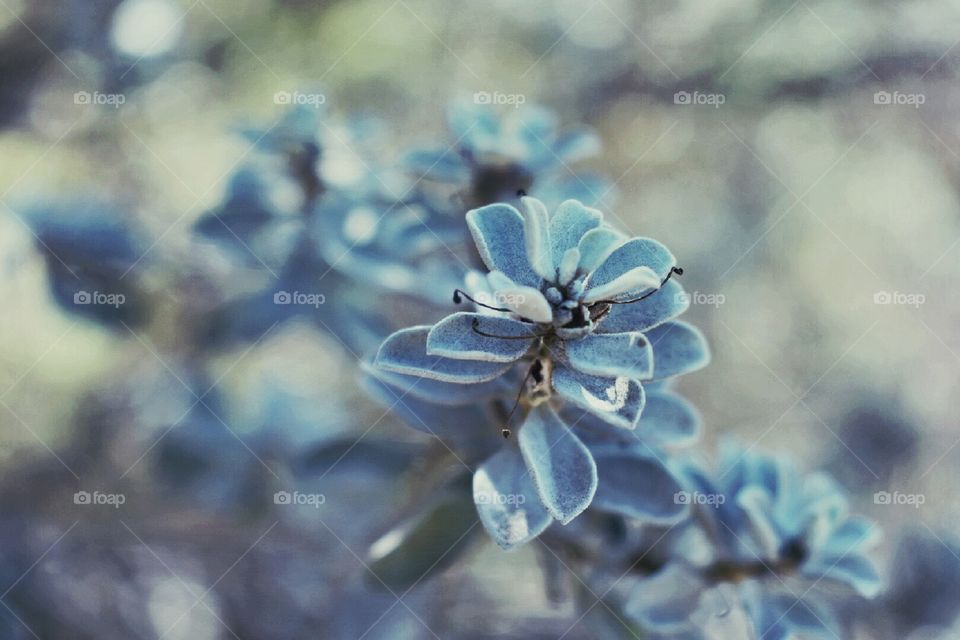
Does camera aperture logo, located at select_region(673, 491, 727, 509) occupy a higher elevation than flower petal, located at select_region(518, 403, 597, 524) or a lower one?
lower

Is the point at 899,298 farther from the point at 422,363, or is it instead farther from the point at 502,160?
the point at 422,363

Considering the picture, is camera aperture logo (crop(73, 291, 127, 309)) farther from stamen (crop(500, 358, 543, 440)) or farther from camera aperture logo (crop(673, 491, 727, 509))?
camera aperture logo (crop(673, 491, 727, 509))

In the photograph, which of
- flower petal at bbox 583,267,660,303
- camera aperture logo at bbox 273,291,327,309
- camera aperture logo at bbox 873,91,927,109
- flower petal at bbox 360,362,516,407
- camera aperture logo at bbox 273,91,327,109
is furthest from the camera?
camera aperture logo at bbox 873,91,927,109

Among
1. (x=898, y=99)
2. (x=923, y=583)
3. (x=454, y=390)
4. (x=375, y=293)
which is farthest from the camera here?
(x=898, y=99)

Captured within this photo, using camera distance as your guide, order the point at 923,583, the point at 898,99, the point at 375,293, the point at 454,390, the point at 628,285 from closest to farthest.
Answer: the point at 628,285 < the point at 454,390 < the point at 375,293 < the point at 923,583 < the point at 898,99

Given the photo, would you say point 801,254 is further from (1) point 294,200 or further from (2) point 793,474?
(1) point 294,200

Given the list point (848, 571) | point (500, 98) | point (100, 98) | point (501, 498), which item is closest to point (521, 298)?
point (501, 498)

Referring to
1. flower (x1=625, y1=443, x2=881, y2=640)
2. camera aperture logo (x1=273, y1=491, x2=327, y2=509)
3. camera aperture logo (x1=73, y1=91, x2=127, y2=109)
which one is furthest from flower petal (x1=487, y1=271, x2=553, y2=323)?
camera aperture logo (x1=73, y1=91, x2=127, y2=109)
